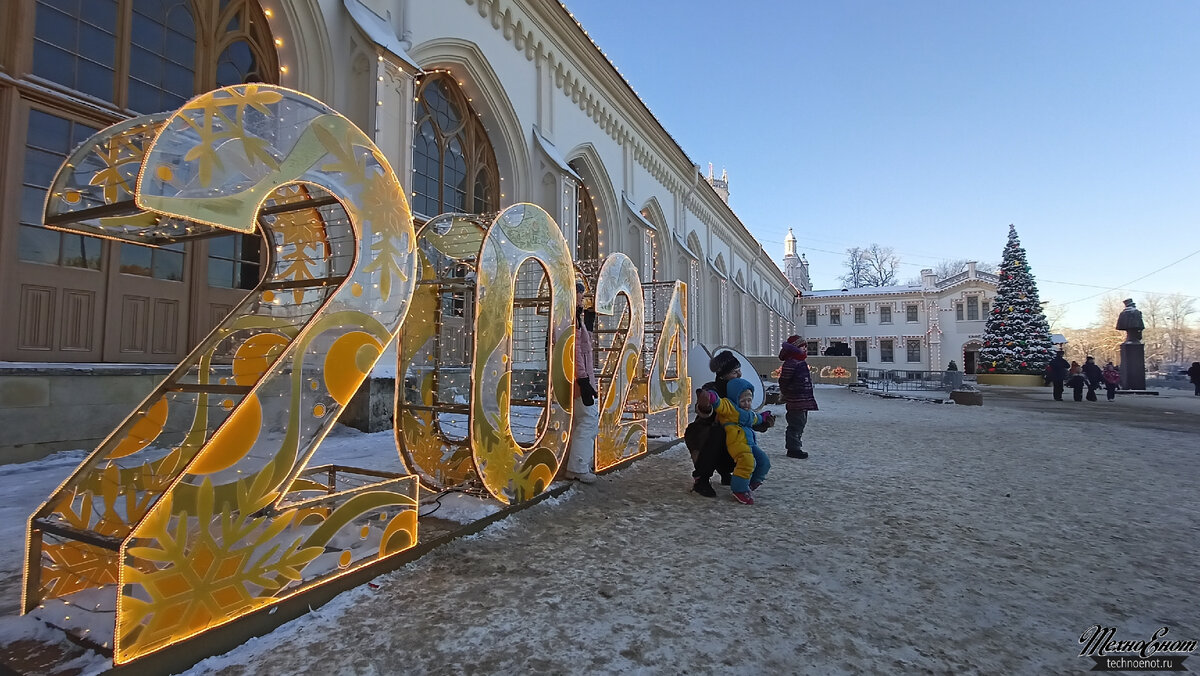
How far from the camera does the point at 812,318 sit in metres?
57.4

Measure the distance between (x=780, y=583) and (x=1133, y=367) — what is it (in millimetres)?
29541

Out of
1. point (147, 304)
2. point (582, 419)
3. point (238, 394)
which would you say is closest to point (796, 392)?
point (582, 419)

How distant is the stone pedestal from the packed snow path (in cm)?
2384

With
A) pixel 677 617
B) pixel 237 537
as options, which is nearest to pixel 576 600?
pixel 677 617

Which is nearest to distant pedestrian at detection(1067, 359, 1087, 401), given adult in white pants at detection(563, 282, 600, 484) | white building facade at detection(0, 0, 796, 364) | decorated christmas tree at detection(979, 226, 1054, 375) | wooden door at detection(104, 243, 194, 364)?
decorated christmas tree at detection(979, 226, 1054, 375)

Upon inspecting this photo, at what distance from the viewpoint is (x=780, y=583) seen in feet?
10.7

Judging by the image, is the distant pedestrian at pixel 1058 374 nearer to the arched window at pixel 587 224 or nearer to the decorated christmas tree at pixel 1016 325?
the decorated christmas tree at pixel 1016 325

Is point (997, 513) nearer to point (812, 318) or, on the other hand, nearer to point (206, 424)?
point (206, 424)

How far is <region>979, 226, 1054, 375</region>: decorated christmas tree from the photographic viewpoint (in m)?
29.0

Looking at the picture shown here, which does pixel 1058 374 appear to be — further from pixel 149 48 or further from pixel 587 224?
pixel 149 48

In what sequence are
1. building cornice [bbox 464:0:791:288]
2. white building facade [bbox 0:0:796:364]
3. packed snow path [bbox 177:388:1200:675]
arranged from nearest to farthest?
packed snow path [bbox 177:388:1200:675]
white building facade [bbox 0:0:796:364]
building cornice [bbox 464:0:791:288]

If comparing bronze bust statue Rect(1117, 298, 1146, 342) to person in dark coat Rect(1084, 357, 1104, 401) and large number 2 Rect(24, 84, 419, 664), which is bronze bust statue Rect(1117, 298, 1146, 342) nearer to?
person in dark coat Rect(1084, 357, 1104, 401)

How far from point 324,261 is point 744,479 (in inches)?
154

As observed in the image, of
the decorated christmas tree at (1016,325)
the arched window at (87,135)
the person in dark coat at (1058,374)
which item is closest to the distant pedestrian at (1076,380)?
→ the person in dark coat at (1058,374)
